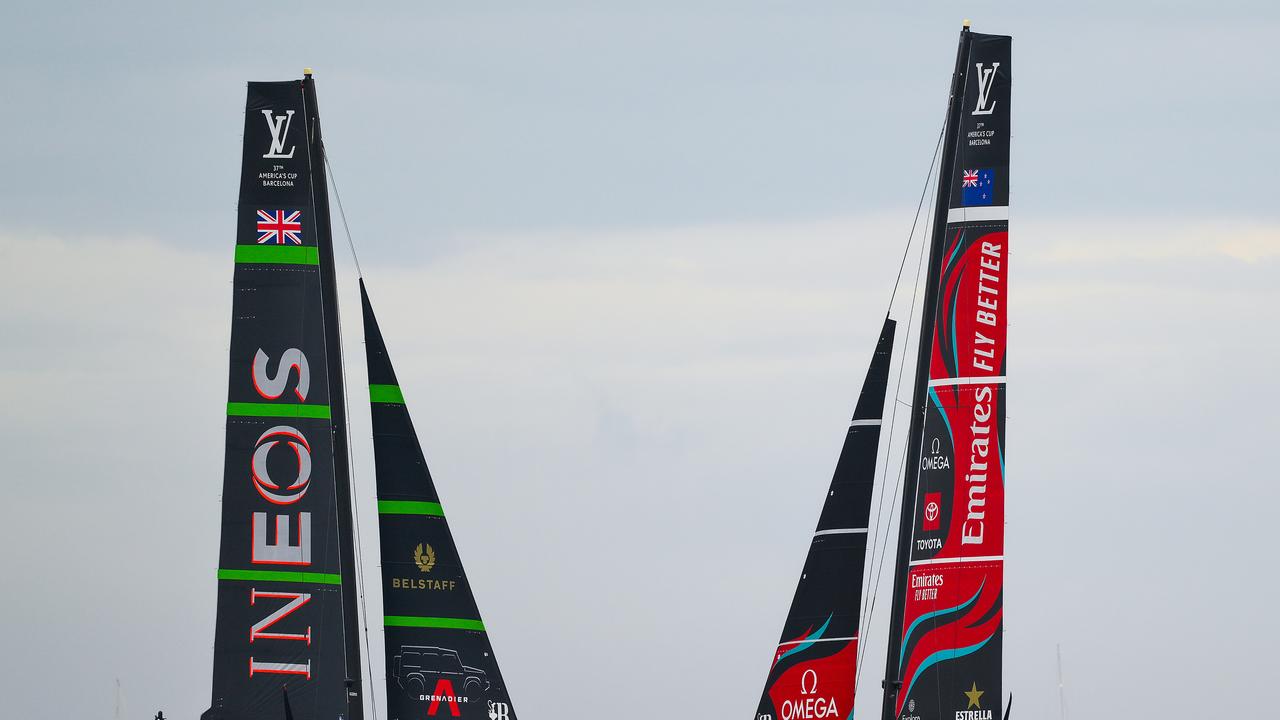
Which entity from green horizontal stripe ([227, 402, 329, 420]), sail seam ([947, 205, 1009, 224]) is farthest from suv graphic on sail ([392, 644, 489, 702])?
sail seam ([947, 205, 1009, 224])

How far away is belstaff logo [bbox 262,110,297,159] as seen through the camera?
2547 centimetres

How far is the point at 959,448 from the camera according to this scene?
25.5 meters

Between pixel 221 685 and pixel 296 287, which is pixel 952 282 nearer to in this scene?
pixel 296 287

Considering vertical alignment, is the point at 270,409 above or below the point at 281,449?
above

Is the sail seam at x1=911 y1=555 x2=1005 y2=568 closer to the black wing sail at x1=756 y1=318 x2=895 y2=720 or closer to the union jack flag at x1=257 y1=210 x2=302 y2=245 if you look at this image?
the black wing sail at x1=756 y1=318 x2=895 y2=720

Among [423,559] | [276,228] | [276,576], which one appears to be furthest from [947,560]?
[276,228]

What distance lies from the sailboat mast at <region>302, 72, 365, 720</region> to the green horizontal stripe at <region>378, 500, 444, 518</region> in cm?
68

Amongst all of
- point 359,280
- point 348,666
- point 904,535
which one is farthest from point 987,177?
point 348,666

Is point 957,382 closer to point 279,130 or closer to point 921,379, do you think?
point 921,379

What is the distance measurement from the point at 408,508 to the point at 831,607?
18.9 feet

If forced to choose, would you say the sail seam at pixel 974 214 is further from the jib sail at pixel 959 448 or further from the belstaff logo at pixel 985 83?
the belstaff logo at pixel 985 83

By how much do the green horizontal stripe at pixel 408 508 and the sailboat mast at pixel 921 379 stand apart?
6114 mm

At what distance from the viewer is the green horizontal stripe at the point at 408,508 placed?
87.0 feet

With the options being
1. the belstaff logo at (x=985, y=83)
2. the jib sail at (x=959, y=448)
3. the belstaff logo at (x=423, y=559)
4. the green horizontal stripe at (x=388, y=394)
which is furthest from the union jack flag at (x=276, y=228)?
the belstaff logo at (x=985, y=83)
